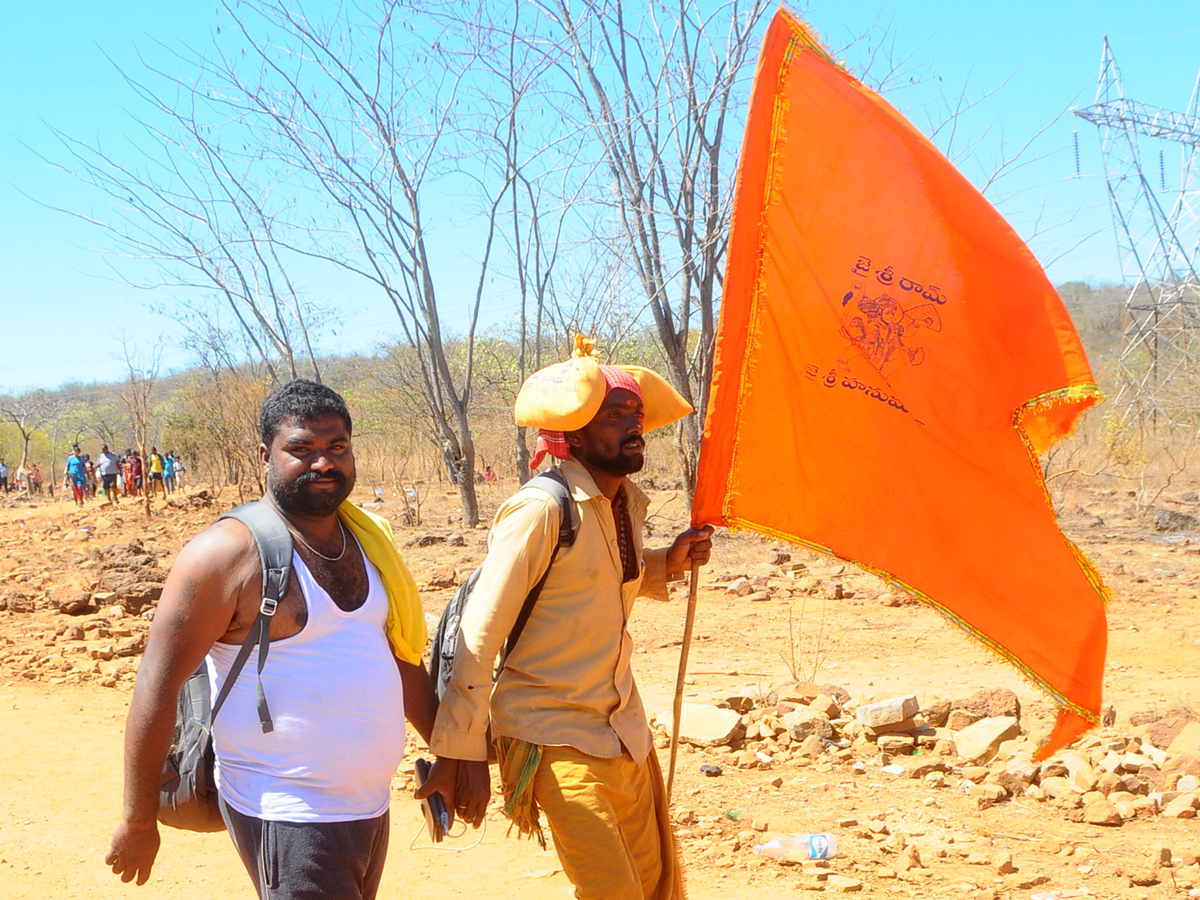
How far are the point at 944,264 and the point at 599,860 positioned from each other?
72.5 inches

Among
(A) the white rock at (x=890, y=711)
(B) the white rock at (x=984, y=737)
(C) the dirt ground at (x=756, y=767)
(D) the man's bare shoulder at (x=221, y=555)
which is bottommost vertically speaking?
(C) the dirt ground at (x=756, y=767)

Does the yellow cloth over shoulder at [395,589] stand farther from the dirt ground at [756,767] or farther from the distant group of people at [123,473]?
the distant group of people at [123,473]

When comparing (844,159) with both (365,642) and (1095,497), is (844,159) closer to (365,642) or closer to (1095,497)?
(365,642)

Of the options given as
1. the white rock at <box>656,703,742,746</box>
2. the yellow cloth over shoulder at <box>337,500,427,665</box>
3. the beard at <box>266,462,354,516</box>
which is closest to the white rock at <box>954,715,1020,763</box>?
the white rock at <box>656,703,742,746</box>

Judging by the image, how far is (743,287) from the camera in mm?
3010

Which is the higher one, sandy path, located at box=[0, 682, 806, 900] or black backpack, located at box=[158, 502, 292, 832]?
black backpack, located at box=[158, 502, 292, 832]

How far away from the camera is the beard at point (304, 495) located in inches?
95.6

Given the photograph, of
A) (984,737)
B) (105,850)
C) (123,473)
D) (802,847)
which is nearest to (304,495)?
(802,847)

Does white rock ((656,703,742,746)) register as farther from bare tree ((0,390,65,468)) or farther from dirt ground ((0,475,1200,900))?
bare tree ((0,390,65,468))

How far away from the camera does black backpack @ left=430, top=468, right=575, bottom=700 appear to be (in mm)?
2689

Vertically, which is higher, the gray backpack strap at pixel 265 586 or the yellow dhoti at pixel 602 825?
the gray backpack strap at pixel 265 586

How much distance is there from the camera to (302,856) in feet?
7.34

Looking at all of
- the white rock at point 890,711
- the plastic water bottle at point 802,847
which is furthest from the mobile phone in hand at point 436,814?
the white rock at point 890,711

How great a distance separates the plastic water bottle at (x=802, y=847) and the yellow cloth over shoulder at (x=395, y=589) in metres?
2.22
